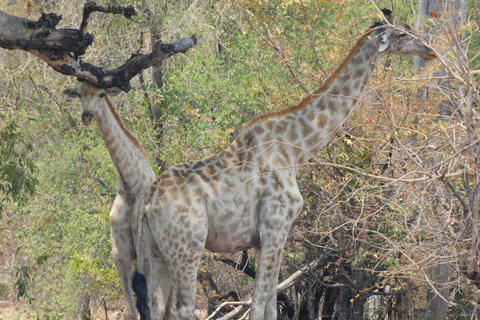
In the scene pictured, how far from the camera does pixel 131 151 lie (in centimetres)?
673

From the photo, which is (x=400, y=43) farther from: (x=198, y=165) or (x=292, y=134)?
(x=198, y=165)

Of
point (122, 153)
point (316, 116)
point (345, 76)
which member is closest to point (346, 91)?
point (345, 76)

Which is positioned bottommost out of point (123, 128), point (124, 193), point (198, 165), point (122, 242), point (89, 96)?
point (122, 242)

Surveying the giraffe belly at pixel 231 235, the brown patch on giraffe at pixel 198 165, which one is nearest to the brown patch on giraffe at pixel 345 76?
the brown patch on giraffe at pixel 198 165

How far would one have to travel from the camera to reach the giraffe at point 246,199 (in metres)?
5.98

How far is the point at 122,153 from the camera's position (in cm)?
658

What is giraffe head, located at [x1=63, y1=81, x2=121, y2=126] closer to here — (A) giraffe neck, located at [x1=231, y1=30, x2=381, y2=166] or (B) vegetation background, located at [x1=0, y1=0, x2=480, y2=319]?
(A) giraffe neck, located at [x1=231, y1=30, x2=381, y2=166]

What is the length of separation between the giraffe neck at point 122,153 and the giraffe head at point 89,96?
10 centimetres

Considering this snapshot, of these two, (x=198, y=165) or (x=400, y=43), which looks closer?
(x=198, y=165)

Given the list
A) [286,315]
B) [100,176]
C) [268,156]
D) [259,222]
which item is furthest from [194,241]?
[100,176]

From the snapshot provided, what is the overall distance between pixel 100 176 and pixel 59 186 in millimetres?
761

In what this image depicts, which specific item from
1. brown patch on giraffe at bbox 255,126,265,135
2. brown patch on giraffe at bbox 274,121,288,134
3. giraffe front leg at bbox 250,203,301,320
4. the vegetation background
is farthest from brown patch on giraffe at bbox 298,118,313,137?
the vegetation background

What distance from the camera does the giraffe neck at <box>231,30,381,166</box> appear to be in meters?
6.51

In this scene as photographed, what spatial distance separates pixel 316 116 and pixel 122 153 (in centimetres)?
199
